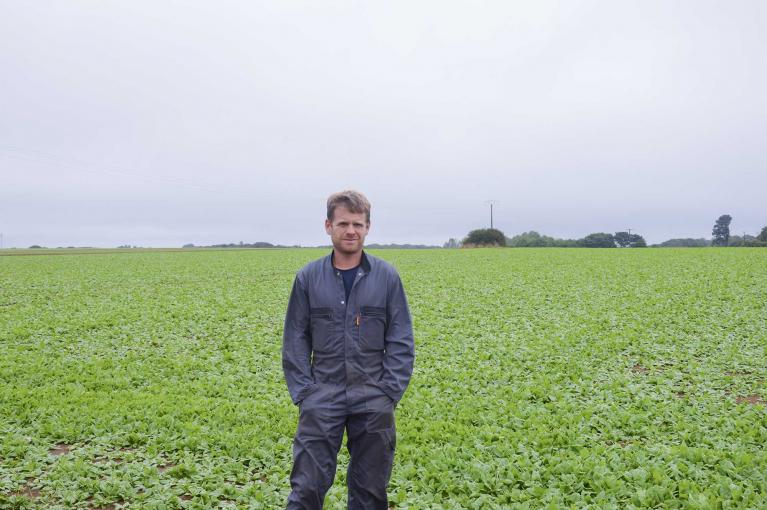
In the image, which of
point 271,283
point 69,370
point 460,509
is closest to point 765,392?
point 460,509

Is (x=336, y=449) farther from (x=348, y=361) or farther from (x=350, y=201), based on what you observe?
(x=350, y=201)

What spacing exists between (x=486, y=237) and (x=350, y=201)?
8479cm

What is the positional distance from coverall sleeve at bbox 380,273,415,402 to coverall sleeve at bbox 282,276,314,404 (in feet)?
2.05

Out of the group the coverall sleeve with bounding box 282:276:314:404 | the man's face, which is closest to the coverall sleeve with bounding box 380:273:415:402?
the man's face

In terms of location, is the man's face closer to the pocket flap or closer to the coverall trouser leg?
the pocket flap

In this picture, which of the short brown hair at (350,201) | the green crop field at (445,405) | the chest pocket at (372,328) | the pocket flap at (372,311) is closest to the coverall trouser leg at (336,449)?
the chest pocket at (372,328)

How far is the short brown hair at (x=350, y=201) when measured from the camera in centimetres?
424

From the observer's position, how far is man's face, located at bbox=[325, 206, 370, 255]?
422cm

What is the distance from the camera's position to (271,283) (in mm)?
29031

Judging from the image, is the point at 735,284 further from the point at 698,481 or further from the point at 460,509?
the point at 460,509

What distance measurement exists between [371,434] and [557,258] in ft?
131

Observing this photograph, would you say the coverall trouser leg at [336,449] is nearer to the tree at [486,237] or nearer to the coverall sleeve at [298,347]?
the coverall sleeve at [298,347]

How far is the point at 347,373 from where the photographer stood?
13.6 ft

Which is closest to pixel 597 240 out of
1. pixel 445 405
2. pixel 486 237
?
pixel 486 237
